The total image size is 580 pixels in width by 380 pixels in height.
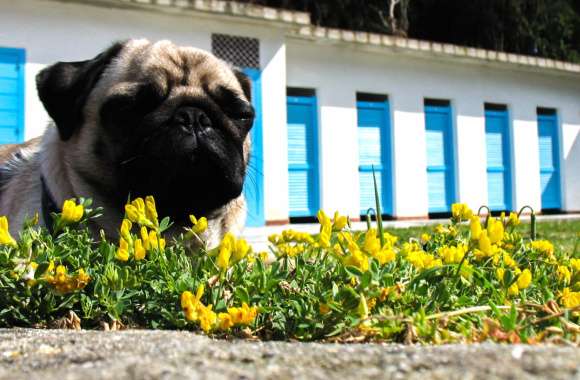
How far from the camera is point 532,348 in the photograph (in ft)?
3.55

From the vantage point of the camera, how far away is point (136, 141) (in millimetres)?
2725

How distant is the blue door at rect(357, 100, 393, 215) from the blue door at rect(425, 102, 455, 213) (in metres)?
1.22

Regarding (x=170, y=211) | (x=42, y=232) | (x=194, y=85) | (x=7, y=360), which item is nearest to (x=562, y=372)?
(x=7, y=360)

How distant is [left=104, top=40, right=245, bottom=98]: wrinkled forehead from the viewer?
9.79ft

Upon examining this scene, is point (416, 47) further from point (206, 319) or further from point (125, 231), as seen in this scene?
point (206, 319)

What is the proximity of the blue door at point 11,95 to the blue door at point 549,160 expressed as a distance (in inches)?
499

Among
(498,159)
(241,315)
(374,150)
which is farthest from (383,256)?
(498,159)

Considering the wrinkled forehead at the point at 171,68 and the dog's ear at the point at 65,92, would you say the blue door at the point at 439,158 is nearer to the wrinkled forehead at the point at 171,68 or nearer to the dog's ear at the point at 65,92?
the wrinkled forehead at the point at 171,68

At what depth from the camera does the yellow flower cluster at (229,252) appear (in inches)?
66.0

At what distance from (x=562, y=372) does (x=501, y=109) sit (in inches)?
588

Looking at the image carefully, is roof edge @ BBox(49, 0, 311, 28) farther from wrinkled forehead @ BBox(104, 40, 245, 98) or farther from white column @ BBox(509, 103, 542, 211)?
white column @ BBox(509, 103, 542, 211)

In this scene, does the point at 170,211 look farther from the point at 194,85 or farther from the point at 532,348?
the point at 532,348

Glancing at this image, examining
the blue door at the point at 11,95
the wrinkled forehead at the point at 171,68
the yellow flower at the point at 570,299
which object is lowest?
the yellow flower at the point at 570,299

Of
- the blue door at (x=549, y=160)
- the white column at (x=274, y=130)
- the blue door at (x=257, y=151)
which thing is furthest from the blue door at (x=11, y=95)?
the blue door at (x=549, y=160)
